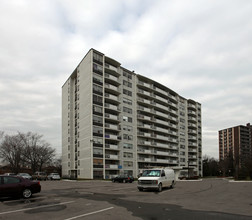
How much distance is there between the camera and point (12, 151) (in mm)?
79188

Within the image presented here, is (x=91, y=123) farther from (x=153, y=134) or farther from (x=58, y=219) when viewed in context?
(x=58, y=219)

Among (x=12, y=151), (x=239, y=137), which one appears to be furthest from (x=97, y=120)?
(x=239, y=137)

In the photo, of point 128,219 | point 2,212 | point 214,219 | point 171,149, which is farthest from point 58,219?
point 171,149

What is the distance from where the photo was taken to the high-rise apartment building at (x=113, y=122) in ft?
191

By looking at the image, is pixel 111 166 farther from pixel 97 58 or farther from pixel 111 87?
pixel 97 58

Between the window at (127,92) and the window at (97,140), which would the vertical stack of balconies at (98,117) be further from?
the window at (127,92)

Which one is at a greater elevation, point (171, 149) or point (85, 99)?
point (85, 99)

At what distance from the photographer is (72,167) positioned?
220 ft

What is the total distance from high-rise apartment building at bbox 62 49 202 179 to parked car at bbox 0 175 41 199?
131 ft

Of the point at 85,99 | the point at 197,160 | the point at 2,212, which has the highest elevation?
the point at 85,99

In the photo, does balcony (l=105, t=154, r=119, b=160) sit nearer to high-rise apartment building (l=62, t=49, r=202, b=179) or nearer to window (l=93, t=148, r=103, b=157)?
high-rise apartment building (l=62, t=49, r=202, b=179)

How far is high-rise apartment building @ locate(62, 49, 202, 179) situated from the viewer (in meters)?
58.1

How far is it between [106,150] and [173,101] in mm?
39311

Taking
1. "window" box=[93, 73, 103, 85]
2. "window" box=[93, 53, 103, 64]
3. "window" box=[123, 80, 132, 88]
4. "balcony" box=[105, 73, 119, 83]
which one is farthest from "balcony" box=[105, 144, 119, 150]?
"window" box=[93, 53, 103, 64]
